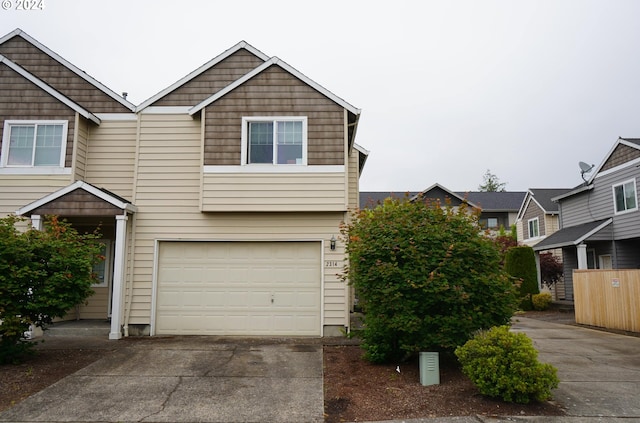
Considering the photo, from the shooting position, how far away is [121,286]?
411 inches

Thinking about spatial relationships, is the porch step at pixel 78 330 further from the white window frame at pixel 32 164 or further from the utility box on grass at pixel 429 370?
the utility box on grass at pixel 429 370

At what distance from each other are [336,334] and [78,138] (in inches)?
325

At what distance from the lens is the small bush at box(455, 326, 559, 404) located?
5.45 m

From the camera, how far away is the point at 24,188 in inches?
434

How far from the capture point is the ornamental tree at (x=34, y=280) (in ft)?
24.8

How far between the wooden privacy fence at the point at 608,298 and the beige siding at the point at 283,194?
8.57 metres

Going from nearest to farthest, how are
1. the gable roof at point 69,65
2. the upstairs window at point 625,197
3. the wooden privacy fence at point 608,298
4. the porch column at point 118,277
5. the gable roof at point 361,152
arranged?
the porch column at point 118,277 → the gable roof at point 69,65 → the wooden privacy fence at point 608,298 → the gable roof at point 361,152 → the upstairs window at point 625,197

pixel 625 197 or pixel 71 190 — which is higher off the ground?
pixel 625 197

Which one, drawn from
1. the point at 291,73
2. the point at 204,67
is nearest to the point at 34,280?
the point at 204,67

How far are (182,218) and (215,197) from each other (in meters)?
1.15

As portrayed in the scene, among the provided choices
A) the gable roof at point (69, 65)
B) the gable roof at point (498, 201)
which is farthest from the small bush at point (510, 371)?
the gable roof at point (498, 201)

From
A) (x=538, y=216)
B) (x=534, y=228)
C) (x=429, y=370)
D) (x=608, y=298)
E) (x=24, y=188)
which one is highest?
(x=538, y=216)

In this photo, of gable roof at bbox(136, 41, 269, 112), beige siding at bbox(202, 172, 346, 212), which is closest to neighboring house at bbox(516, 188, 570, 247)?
beige siding at bbox(202, 172, 346, 212)

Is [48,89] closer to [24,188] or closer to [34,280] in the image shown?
[24,188]
